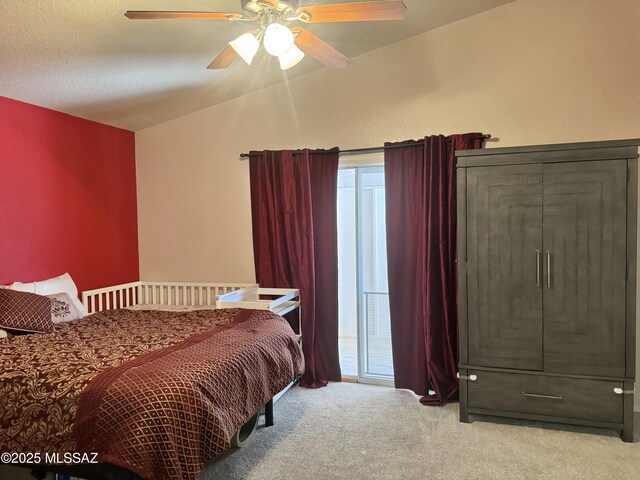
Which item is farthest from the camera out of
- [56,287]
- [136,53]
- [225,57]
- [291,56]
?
[56,287]

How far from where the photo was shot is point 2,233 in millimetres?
3074

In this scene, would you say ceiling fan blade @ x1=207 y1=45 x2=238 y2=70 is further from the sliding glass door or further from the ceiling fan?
the sliding glass door

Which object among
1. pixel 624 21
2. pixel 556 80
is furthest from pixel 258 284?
pixel 624 21

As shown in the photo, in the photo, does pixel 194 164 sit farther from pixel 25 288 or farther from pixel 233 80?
pixel 25 288

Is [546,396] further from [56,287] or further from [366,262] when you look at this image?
[56,287]

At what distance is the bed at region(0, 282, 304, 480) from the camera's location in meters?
1.73

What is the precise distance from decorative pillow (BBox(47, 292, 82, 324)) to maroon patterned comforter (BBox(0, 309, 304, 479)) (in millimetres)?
462

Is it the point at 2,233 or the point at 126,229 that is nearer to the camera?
the point at 2,233

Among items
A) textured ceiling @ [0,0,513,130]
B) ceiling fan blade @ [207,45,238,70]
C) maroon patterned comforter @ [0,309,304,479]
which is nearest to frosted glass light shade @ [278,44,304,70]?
ceiling fan blade @ [207,45,238,70]

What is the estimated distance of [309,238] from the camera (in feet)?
12.1

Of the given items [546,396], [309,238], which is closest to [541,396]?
[546,396]

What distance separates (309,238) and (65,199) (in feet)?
6.66

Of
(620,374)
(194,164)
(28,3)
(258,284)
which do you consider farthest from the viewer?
(194,164)

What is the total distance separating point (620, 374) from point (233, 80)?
3.49 metres
